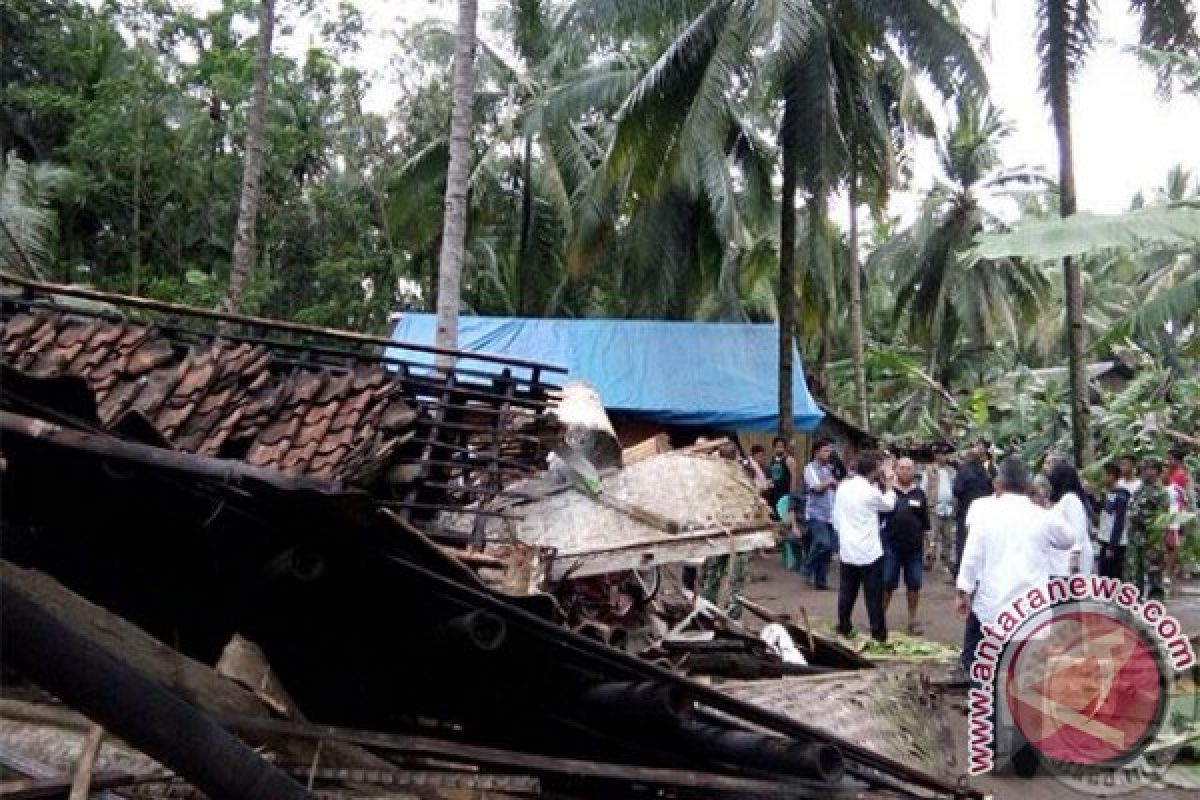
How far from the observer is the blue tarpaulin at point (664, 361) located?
16844 millimetres

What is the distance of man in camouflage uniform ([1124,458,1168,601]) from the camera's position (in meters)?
10.8

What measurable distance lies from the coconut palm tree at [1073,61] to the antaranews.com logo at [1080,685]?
6288 millimetres

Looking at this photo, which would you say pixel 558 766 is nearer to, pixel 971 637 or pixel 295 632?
pixel 295 632

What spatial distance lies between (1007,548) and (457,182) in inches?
251

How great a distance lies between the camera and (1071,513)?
26.1 ft

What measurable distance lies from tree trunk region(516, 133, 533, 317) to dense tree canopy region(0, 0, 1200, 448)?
3.3 inches

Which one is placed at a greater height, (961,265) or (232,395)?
(961,265)

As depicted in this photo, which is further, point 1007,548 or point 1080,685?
point 1007,548

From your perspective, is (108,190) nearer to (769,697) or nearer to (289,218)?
(289,218)

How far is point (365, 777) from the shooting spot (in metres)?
2.45

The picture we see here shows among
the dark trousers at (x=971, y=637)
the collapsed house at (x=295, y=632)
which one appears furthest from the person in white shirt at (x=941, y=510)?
the collapsed house at (x=295, y=632)

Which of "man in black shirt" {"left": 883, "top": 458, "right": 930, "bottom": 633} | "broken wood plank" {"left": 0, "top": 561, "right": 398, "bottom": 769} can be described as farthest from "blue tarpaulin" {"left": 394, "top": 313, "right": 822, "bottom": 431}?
"broken wood plank" {"left": 0, "top": 561, "right": 398, "bottom": 769}

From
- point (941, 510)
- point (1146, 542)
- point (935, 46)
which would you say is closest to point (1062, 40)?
point (935, 46)

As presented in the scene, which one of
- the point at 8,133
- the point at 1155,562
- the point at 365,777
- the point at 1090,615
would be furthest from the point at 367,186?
the point at 365,777
